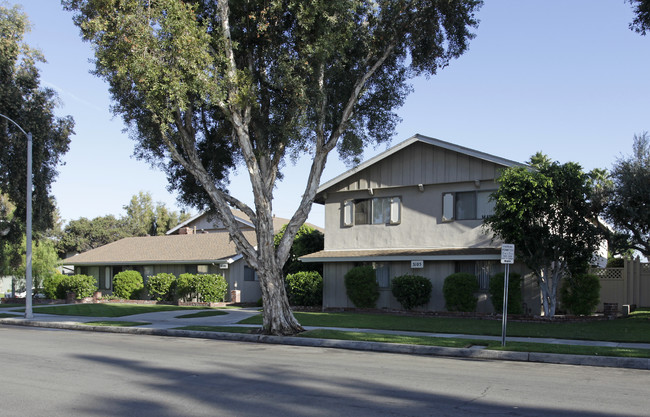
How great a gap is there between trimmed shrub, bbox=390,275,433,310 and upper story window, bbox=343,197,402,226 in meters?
2.90

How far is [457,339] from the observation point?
594 inches

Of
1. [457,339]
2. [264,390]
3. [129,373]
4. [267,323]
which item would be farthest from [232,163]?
[264,390]

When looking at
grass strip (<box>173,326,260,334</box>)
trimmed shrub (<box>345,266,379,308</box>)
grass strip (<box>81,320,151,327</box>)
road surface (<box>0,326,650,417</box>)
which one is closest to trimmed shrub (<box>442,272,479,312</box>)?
trimmed shrub (<box>345,266,379,308</box>)

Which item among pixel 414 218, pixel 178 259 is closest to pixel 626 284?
pixel 414 218

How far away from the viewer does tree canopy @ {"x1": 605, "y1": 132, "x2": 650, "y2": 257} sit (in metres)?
19.7

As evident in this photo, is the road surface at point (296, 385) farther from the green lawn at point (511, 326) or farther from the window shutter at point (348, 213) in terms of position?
the window shutter at point (348, 213)

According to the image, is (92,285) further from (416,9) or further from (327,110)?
(416,9)

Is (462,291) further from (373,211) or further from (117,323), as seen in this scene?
(117,323)

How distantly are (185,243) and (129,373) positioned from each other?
2930 cm

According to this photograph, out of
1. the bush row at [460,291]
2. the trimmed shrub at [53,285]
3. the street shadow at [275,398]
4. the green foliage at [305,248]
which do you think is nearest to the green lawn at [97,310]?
the green foliage at [305,248]

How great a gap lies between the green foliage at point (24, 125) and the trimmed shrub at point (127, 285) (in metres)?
6.07

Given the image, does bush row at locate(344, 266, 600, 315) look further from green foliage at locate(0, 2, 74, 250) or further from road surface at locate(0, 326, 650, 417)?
green foliage at locate(0, 2, 74, 250)

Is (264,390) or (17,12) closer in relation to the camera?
(264,390)

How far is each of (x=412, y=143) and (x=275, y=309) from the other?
11532 mm
